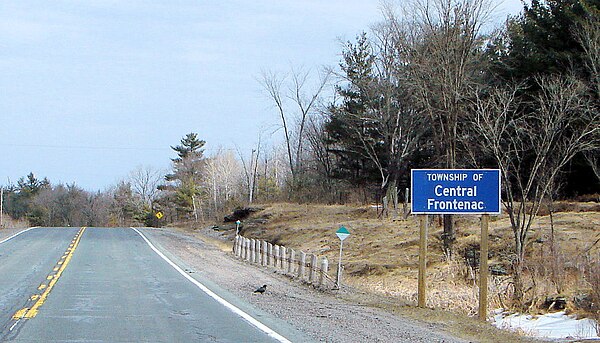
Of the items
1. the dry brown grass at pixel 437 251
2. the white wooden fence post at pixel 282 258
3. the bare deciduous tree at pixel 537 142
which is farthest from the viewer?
the white wooden fence post at pixel 282 258

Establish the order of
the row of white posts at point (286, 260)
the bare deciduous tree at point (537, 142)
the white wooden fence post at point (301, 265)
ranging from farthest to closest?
the white wooden fence post at point (301, 265) → the row of white posts at point (286, 260) → the bare deciduous tree at point (537, 142)

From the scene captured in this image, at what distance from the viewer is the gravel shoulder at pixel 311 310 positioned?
1176cm

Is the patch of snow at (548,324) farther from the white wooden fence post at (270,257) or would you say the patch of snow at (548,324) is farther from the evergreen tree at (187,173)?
the evergreen tree at (187,173)

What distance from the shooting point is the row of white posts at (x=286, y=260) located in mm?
22344

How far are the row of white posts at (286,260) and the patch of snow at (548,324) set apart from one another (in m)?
5.81

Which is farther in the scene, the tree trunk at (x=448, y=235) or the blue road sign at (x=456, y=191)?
the tree trunk at (x=448, y=235)

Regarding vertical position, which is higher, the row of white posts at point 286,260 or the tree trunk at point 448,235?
the tree trunk at point 448,235

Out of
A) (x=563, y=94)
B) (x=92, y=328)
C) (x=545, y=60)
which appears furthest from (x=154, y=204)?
(x=92, y=328)

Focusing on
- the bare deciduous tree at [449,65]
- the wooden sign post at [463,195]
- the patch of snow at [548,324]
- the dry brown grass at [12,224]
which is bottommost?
the patch of snow at [548,324]

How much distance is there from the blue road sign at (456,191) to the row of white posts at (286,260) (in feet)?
19.9

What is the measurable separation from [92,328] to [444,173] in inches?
317

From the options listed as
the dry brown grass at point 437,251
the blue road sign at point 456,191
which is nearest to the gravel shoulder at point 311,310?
the blue road sign at point 456,191

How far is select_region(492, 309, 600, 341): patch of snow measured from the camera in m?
14.4

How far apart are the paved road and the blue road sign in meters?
4.90
